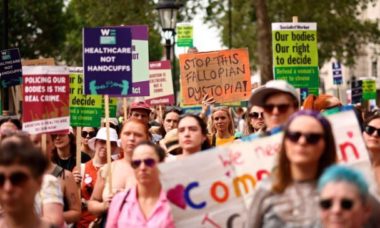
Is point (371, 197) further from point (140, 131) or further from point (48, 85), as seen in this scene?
point (48, 85)

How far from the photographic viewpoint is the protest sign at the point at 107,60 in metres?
12.0

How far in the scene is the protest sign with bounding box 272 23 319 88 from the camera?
1628cm

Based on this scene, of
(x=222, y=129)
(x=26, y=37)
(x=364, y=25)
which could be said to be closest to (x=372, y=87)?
(x=364, y=25)

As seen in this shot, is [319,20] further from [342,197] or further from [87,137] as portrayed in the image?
[342,197]

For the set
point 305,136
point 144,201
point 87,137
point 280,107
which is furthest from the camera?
point 87,137

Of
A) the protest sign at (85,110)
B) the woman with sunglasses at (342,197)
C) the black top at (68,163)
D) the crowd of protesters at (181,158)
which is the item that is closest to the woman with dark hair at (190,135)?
the crowd of protesters at (181,158)

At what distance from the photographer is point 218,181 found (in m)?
8.28

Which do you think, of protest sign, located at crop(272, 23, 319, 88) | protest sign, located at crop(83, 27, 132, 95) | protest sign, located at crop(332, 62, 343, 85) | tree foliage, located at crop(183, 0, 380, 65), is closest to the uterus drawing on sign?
protest sign, located at crop(83, 27, 132, 95)

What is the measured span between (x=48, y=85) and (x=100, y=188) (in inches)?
62.7

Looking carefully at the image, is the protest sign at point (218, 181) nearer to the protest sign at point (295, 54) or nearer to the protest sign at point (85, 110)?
the protest sign at point (85, 110)

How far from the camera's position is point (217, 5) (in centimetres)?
3497

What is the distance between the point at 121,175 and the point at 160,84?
11.5 m

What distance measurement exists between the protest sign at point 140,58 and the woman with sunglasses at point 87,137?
2.55ft

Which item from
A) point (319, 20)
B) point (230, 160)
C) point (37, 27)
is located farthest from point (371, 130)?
point (37, 27)
